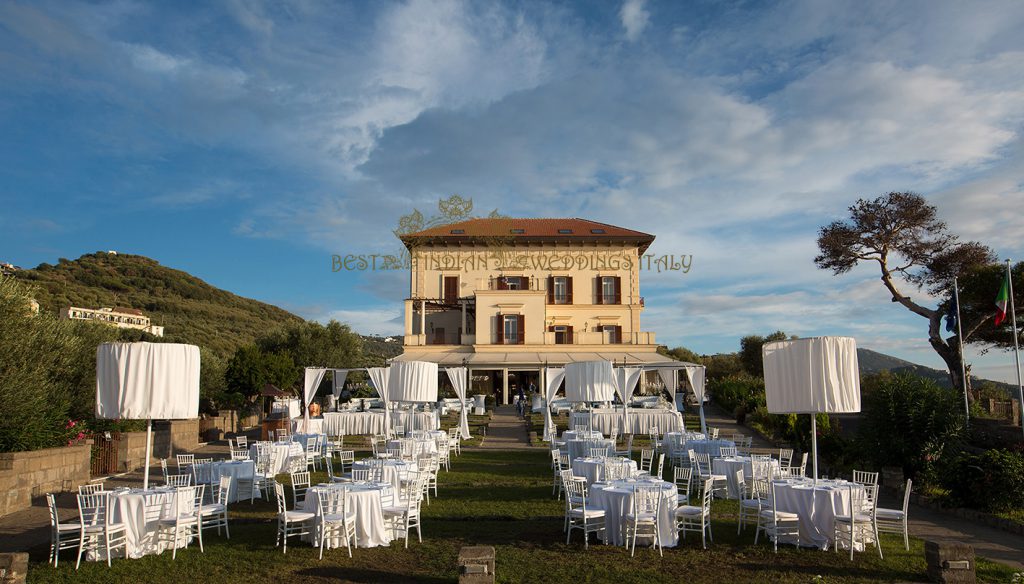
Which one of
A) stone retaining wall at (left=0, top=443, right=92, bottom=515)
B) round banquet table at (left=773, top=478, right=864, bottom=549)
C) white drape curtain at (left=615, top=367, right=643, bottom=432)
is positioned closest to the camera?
round banquet table at (left=773, top=478, right=864, bottom=549)

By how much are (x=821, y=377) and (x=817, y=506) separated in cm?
146

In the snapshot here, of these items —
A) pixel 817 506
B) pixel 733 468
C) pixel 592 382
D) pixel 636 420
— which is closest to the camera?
pixel 817 506

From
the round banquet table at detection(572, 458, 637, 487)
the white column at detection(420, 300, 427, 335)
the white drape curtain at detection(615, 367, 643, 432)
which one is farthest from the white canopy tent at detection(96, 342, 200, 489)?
the white column at detection(420, 300, 427, 335)

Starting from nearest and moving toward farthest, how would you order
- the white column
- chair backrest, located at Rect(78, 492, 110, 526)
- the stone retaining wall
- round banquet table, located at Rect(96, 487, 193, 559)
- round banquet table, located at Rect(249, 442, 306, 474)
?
chair backrest, located at Rect(78, 492, 110, 526), round banquet table, located at Rect(96, 487, 193, 559), the stone retaining wall, round banquet table, located at Rect(249, 442, 306, 474), the white column

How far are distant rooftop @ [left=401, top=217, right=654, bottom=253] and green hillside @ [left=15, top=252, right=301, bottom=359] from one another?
14.6m

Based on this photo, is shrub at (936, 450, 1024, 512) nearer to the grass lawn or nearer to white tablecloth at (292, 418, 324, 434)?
the grass lawn

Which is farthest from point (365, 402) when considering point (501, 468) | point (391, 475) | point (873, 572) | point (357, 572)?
point (873, 572)

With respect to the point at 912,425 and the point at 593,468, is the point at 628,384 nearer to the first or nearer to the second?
the point at 912,425

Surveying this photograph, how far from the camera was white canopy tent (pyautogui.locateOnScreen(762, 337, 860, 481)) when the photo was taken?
7.58 metres

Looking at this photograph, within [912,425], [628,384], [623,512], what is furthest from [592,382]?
[623,512]

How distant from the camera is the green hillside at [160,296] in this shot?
50.0 metres

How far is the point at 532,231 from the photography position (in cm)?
4044

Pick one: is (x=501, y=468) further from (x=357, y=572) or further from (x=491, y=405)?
(x=491, y=405)

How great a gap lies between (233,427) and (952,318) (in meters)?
23.0
